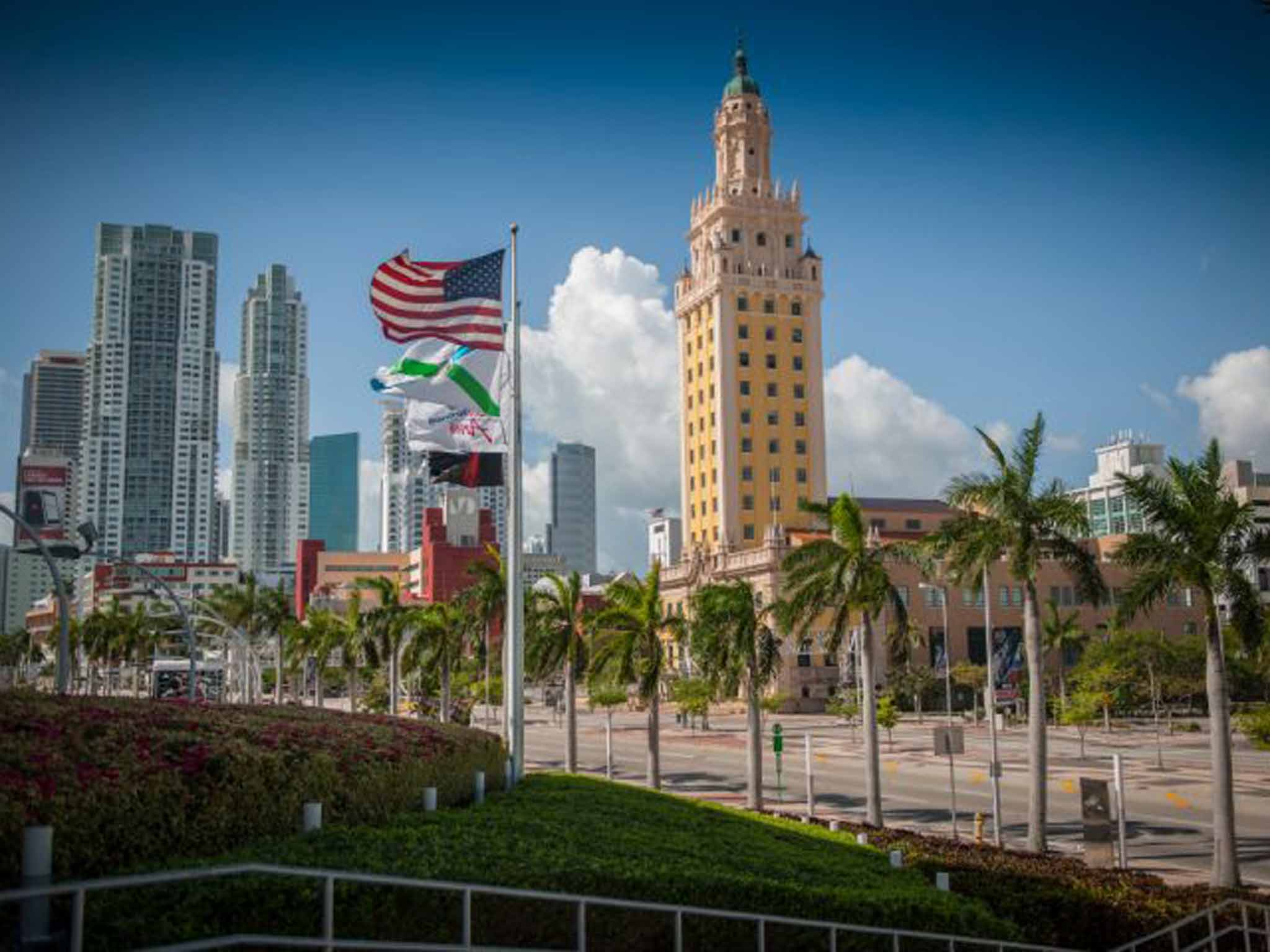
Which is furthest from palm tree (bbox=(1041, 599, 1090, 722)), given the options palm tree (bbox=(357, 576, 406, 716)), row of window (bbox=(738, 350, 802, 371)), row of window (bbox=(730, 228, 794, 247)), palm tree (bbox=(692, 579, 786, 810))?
row of window (bbox=(730, 228, 794, 247))

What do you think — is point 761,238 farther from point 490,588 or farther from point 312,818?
point 312,818

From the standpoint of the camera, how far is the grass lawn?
9.84m

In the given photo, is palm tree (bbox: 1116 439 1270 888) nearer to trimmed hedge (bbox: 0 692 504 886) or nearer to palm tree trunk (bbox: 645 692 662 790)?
palm tree trunk (bbox: 645 692 662 790)

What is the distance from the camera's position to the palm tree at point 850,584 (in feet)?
105

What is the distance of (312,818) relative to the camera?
1365 centimetres

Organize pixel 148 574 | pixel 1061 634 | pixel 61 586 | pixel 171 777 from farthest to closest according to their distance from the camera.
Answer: pixel 1061 634 < pixel 148 574 < pixel 61 586 < pixel 171 777

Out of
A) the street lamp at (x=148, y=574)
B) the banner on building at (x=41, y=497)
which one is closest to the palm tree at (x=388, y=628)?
the street lamp at (x=148, y=574)

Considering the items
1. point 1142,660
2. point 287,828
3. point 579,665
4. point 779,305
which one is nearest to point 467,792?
point 287,828

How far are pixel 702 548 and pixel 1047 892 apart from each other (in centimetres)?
9235

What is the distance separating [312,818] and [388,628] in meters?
51.0

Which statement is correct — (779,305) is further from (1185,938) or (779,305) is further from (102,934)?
(102,934)

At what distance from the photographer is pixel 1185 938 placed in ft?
66.6

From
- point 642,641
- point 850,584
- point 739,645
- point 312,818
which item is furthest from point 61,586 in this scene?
point 312,818

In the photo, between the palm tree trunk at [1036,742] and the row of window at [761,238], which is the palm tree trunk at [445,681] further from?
the row of window at [761,238]
